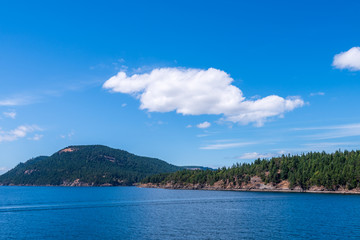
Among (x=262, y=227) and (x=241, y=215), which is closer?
(x=262, y=227)

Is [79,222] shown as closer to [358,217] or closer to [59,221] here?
[59,221]

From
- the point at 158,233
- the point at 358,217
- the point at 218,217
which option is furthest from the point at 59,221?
the point at 358,217

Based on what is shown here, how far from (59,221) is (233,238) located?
60947 millimetres

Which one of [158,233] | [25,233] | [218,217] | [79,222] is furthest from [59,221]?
[218,217]

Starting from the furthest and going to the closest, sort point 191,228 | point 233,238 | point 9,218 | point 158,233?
point 9,218, point 191,228, point 158,233, point 233,238

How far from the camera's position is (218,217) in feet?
355

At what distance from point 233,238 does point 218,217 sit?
3504 cm

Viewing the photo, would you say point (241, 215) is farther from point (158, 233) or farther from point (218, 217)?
point (158, 233)

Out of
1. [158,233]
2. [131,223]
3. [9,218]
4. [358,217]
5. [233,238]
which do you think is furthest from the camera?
[9,218]

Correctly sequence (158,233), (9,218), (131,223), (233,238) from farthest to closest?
1. (9,218)
2. (131,223)
3. (158,233)
4. (233,238)

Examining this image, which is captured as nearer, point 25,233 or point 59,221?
point 25,233

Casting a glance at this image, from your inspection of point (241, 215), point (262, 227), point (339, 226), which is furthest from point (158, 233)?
point (339, 226)

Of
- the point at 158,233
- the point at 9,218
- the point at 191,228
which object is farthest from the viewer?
the point at 9,218

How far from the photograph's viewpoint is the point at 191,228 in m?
86.3
